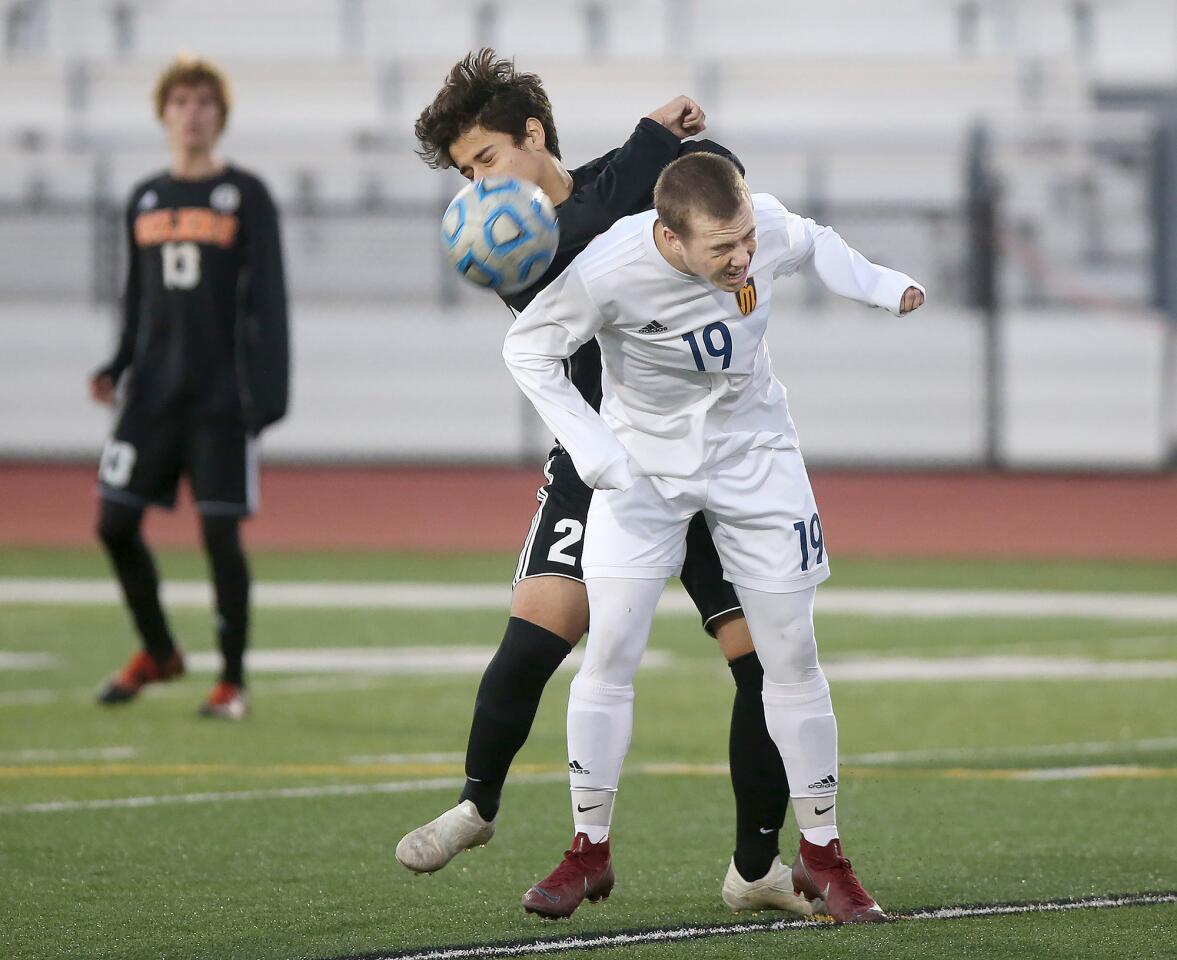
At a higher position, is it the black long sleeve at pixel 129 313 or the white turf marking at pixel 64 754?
the black long sleeve at pixel 129 313

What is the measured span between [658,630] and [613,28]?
15574 millimetres

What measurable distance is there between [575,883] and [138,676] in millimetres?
4087

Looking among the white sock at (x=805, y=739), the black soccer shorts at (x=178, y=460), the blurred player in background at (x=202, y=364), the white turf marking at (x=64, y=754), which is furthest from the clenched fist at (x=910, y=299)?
the black soccer shorts at (x=178, y=460)

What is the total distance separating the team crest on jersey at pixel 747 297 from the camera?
418cm

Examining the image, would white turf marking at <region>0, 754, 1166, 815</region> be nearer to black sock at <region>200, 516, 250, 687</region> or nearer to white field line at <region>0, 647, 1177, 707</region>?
black sock at <region>200, 516, 250, 687</region>

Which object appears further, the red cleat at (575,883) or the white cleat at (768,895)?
the white cleat at (768,895)

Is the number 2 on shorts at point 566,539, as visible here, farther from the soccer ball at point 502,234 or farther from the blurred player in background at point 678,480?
the soccer ball at point 502,234

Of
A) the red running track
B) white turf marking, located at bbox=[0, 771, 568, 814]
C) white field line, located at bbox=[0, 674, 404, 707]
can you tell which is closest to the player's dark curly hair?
white turf marking, located at bbox=[0, 771, 568, 814]

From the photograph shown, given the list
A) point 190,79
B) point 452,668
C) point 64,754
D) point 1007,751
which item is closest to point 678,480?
point 1007,751

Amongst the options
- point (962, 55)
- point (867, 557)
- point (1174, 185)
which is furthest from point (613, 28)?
point (867, 557)

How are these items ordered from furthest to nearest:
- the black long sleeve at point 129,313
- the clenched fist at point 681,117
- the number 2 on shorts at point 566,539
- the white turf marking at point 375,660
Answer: the white turf marking at point 375,660 < the black long sleeve at point 129,313 < the clenched fist at point 681,117 < the number 2 on shorts at point 566,539

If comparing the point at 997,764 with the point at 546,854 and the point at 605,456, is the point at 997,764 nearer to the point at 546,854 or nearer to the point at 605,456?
the point at 546,854

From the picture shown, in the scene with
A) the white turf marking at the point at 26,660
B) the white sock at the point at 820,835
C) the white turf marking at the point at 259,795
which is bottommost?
the white turf marking at the point at 26,660

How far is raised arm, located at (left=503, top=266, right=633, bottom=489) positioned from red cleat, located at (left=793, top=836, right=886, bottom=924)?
2.99 feet
